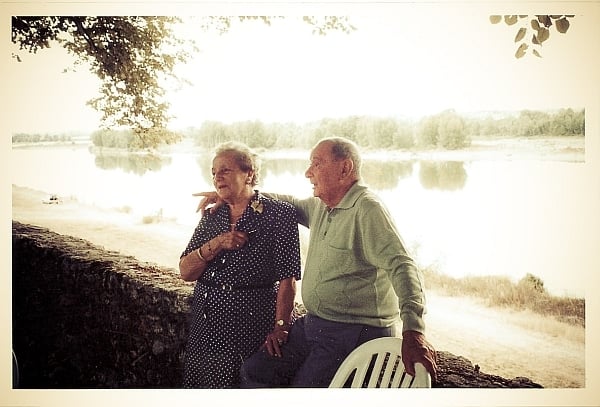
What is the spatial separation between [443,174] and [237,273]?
1.04 meters

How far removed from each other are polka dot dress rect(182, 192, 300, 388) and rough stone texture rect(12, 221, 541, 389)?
0.17 meters

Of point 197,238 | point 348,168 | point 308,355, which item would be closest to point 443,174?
point 348,168

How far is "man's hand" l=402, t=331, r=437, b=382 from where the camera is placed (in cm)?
260

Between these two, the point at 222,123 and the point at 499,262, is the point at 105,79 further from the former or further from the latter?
the point at 499,262

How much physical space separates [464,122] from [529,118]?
0.30 meters

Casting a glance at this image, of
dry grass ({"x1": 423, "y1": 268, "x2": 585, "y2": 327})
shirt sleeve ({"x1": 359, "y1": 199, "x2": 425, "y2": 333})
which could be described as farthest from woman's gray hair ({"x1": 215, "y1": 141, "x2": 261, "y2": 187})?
dry grass ({"x1": 423, "y1": 268, "x2": 585, "y2": 327})

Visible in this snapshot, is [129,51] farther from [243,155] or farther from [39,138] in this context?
[243,155]

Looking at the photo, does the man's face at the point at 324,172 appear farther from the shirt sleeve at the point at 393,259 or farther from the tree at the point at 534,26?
the tree at the point at 534,26

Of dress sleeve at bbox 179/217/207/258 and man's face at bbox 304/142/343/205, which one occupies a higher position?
man's face at bbox 304/142/343/205

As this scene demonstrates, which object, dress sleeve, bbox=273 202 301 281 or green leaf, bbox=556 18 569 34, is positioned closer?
dress sleeve, bbox=273 202 301 281

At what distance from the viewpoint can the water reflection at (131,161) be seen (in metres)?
2.74

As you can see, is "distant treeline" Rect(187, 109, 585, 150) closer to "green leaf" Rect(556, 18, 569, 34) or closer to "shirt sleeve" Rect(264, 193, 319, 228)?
"shirt sleeve" Rect(264, 193, 319, 228)

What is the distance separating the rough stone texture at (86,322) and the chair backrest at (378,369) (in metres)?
0.14

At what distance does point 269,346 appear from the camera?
2.65 metres
